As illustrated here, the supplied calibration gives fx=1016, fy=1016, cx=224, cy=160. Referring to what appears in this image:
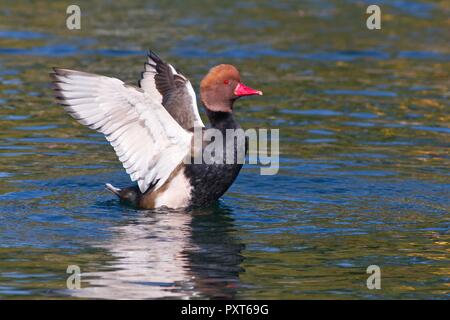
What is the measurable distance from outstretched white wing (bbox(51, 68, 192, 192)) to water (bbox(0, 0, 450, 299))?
0.55 m

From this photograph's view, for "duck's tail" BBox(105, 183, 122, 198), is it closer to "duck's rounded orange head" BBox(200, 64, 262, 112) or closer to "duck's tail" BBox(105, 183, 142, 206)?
"duck's tail" BBox(105, 183, 142, 206)

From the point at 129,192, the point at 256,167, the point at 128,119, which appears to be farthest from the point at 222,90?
the point at 256,167

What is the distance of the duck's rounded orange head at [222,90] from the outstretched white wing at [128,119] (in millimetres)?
541

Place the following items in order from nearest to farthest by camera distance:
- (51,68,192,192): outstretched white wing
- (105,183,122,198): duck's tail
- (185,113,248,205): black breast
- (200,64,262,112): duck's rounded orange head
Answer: (51,68,192,192): outstretched white wing → (185,113,248,205): black breast → (200,64,262,112): duck's rounded orange head → (105,183,122,198): duck's tail

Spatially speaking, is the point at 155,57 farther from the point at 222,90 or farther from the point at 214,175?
the point at 214,175

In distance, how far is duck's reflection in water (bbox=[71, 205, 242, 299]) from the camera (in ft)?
24.8

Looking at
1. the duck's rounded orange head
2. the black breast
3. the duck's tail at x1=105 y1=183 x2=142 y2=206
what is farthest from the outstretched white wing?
the duck's rounded orange head

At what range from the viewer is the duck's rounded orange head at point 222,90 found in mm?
10156

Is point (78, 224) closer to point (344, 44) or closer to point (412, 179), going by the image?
point (412, 179)

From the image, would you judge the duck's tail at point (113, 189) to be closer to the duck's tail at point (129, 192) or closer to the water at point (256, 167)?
the duck's tail at point (129, 192)

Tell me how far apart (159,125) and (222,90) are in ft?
3.21

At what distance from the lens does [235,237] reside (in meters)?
9.15

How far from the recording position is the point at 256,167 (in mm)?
11953
